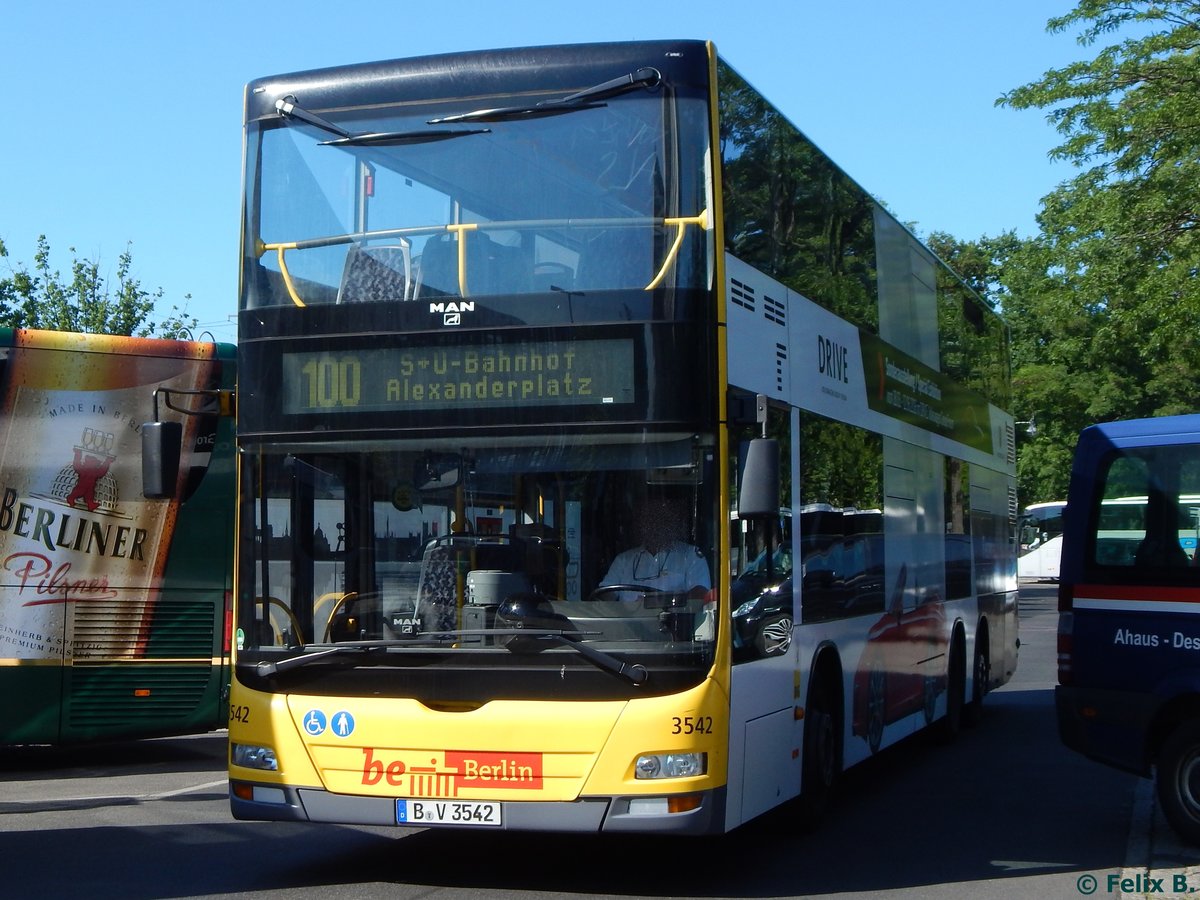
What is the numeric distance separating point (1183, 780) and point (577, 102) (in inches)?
214

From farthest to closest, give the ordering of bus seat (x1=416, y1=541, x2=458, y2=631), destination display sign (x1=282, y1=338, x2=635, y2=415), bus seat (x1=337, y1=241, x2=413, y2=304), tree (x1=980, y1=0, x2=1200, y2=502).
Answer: tree (x1=980, y1=0, x2=1200, y2=502), bus seat (x1=337, y1=241, x2=413, y2=304), bus seat (x1=416, y1=541, x2=458, y2=631), destination display sign (x1=282, y1=338, x2=635, y2=415)

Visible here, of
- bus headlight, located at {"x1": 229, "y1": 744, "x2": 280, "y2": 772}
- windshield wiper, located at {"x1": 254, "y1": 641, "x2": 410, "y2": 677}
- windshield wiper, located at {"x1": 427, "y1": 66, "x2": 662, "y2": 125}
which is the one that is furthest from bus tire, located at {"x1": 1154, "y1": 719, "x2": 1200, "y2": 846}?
bus headlight, located at {"x1": 229, "y1": 744, "x2": 280, "y2": 772}

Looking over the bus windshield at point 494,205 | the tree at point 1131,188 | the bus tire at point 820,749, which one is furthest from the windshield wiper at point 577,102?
the tree at point 1131,188

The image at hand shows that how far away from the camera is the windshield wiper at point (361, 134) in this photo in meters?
7.86

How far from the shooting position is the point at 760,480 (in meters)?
7.41

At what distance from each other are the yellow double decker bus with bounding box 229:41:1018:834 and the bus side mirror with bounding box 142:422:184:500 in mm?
522

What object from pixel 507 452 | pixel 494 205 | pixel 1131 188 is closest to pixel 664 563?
pixel 507 452

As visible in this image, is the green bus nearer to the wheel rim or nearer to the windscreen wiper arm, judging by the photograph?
the windscreen wiper arm

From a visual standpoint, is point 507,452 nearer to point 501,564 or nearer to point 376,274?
point 501,564

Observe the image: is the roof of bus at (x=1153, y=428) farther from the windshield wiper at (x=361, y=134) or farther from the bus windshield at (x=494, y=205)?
the windshield wiper at (x=361, y=134)

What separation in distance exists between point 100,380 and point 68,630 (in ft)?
6.55

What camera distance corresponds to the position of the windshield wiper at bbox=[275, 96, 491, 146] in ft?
25.8

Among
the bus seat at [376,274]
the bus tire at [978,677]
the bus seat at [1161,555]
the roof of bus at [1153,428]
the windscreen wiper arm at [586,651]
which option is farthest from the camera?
the bus tire at [978,677]

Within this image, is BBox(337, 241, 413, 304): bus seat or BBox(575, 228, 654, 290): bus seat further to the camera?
BBox(337, 241, 413, 304): bus seat
